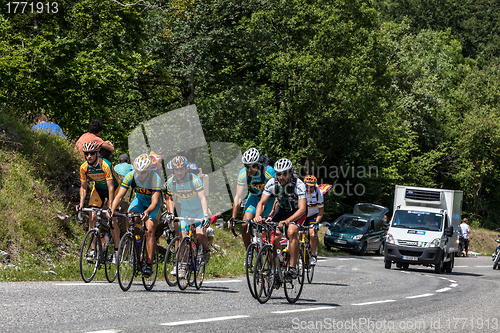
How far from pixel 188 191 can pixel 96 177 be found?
77.6 inches

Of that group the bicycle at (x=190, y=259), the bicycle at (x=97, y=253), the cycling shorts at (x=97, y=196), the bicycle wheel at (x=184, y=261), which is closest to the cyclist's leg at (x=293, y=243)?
the bicycle at (x=190, y=259)

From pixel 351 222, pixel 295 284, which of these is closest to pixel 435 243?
pixel 351 222

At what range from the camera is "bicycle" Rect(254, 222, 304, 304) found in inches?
318

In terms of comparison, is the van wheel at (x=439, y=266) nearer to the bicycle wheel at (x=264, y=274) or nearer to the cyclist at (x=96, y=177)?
the bicycle wheel at (x=264, y=274)

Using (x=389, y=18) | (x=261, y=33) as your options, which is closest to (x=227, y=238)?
(x=261, y=33)

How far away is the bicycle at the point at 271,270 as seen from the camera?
8.08m

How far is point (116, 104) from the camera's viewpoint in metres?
29.9

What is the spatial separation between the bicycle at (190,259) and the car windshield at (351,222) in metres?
19.0

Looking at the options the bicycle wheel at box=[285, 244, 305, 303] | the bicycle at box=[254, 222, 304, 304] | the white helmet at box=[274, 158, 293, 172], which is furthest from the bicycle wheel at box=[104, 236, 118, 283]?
the white helmet at box=[274, 158, 293, 172]

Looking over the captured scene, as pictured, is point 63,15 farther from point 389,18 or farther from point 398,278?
point 389,18

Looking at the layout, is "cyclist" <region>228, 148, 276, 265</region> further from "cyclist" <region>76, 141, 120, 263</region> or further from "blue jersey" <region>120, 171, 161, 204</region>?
"cyclist" <region>76, 141, 120, 263</region>

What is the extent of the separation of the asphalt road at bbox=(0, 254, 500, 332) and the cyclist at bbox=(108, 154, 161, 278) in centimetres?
73

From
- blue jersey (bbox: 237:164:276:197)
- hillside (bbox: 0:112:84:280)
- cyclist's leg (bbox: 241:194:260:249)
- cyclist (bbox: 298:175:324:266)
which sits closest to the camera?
blue jersey (bbox: 237:164:276:197)

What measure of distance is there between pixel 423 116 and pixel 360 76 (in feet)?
55.5
